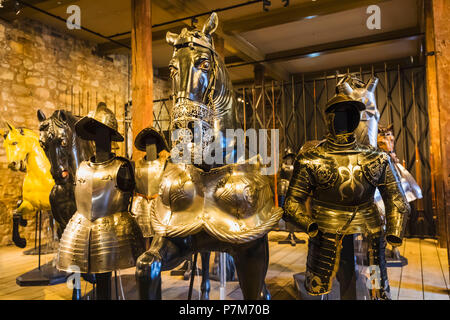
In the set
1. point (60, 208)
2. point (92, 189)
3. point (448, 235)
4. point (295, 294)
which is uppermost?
point (92, 189)

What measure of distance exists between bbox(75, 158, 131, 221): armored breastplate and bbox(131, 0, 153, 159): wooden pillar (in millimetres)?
1820

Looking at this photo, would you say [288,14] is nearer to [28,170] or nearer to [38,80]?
[38,80]

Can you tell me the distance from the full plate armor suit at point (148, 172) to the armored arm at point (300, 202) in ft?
4.40

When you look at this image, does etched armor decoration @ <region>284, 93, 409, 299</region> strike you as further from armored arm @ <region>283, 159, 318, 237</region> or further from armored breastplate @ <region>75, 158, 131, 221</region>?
armored breastplate @ <region>75, 158, 131, 221</region>

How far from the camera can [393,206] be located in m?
1.99

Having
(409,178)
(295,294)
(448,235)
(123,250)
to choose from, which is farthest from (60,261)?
(409,178)

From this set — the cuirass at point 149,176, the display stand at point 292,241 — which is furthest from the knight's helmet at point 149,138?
the display stand at point 292,241

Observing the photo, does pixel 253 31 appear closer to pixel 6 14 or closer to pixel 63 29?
pixel 63 29

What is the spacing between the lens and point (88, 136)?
2.58 m

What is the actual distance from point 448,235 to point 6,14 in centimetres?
757

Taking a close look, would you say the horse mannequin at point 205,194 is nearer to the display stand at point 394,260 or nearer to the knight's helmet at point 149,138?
the knight's helmet at point 149,138

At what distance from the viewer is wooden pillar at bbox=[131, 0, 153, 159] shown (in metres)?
4.29

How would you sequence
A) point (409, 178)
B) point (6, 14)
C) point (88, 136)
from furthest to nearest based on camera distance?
1. point (6, 14)
2. point (409, 178)
3. point (88, 136)

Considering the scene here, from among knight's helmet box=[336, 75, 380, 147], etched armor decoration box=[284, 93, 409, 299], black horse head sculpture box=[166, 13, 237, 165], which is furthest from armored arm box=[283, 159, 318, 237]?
knight's helmet box=[336, 75, 380, 147]
